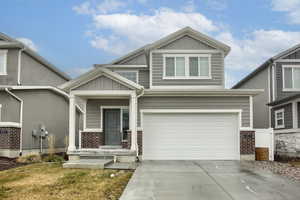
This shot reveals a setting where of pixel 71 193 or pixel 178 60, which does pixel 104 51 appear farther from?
pixel 71 193

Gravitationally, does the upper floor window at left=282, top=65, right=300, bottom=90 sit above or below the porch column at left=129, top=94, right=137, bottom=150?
above

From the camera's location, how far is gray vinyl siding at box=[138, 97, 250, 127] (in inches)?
579

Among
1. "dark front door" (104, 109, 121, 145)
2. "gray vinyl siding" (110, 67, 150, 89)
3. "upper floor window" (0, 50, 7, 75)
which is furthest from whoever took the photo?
"gray vinyl siding" (110, 67, 150, 89)

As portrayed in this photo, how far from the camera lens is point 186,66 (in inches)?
641

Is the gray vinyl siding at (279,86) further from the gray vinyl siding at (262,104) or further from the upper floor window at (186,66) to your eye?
the upper floor window at (186,66)

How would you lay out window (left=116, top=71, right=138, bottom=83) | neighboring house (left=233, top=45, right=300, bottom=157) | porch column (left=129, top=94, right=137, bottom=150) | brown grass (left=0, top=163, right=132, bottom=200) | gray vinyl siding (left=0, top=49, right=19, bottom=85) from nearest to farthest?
1. brown grass (left=0, top=163, right=132, bottom=200)
2. porch column (left=129, top=94, right=137, bottom=150)
3. neighboring house (left=233, top=45, right=300, bottom=157)
4. gray vinyl siding (left=0, top=49, right=19, bottom=85)
5. window (left=116, top=71, right=138, bottom=83)

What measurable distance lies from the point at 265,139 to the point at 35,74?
44.8ft

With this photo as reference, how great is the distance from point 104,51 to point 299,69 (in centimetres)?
1746

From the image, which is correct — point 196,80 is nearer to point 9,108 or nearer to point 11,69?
point 9,108

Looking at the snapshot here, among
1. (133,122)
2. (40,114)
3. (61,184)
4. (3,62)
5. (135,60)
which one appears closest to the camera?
(61,184)

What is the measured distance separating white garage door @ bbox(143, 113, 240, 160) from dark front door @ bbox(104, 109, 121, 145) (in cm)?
179

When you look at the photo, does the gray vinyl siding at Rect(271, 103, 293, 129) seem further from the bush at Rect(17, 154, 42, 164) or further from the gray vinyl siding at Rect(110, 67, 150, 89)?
the bush at Rect(17, 154, 42, 164)

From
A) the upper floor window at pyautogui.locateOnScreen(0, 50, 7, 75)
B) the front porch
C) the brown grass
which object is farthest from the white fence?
the upper floor window at pyautogui.locateOnScreen(0, 50, 7, 75)

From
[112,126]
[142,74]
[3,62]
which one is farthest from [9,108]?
[142,74]
